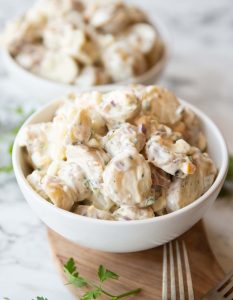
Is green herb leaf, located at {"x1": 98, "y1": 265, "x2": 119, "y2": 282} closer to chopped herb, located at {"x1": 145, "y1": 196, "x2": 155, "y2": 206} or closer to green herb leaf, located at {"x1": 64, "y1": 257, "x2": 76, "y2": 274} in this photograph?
green herb leaf, located at {"x1": 64, "y1": 257, "x2": 76, "y2": 274}

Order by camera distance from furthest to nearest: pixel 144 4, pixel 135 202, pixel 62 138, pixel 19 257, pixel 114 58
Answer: pixel 144 4 < pixel 114 58 < pixel 19 257 < pixel 62 138 < pixel 135 202

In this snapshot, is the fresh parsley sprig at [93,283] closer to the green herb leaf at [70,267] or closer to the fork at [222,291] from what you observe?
the green herb leaf at [70,267]

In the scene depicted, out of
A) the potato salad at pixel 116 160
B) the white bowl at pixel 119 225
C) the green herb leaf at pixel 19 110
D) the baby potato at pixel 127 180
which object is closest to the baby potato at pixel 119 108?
the potato salad at pixel 116 160

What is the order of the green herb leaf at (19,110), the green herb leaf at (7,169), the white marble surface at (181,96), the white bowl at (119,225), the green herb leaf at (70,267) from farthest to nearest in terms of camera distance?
the green herb leaf at (19,110)
the green herb leaf at (7,169)
the white marble surface at (181,96)
the green herb leaf at (70,267)
the white bowl at (119,225)

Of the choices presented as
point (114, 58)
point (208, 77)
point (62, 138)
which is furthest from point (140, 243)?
point (208, 77)

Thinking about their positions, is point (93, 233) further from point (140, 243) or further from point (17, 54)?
point (17, 54)

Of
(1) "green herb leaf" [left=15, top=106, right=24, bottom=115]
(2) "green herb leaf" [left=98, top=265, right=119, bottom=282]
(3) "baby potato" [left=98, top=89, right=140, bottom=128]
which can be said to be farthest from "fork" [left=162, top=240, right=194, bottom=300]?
(1) "green herb leaf" [left=15, top=106, right=24, bottom=115]
